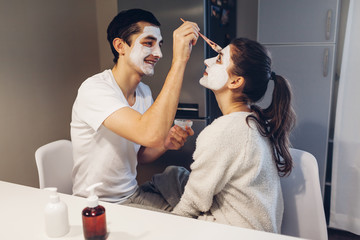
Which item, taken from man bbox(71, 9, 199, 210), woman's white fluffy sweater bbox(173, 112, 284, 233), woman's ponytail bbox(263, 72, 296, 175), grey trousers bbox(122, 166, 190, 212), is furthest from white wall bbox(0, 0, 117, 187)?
woman's ponytail bbox(263, 72, 296, 175)

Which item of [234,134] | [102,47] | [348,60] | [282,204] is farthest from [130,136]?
[102,47]

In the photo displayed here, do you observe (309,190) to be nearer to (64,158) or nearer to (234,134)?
(234,134)

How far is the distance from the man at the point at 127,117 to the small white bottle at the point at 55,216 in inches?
15.2

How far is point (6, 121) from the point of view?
6.47ft

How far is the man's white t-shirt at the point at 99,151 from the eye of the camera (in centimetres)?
126

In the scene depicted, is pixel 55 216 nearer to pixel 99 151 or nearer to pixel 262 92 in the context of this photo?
pixel 99 151

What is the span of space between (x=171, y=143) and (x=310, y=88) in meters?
1.16

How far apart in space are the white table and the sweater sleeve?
0.50 feet

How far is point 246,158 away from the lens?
1012mm

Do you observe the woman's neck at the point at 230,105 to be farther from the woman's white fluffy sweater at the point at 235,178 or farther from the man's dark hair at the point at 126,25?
the man's dark hair at the point at 126,25

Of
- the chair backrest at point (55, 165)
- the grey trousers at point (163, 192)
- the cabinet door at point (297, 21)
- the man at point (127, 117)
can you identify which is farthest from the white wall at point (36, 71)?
→ the cabinet door at point (297, 21)

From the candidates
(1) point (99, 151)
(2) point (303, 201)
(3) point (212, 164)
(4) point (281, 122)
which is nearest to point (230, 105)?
(4) point (281, 122)

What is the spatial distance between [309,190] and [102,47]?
2206 millimetres

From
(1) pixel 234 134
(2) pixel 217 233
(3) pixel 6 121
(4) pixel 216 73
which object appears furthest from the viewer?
(3) pixel 6 121
